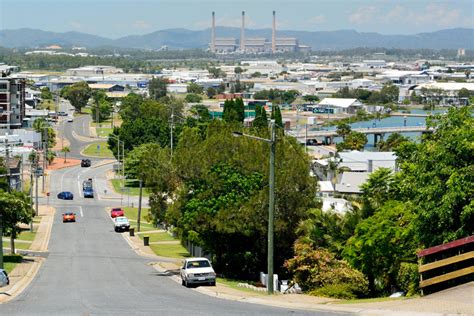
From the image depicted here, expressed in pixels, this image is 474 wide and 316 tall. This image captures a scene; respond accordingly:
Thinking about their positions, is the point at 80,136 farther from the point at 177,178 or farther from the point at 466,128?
the point at 466,128

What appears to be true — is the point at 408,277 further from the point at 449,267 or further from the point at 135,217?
the point at 135,217

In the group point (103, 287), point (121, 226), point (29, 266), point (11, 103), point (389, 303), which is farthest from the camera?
point (11, 103)

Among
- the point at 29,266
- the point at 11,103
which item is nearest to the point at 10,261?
the point at 29,266

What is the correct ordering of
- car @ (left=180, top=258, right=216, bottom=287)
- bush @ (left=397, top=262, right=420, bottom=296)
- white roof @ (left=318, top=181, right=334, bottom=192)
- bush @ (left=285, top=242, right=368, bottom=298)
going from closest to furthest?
bush @ (left=397, top=262, right=420, bottom=296) < bush @ (left=285, top=242, right=368, bottom=298) < car @ (left=180, top=258, right=216, bottom=287) < white roof @ (left=318, top=181, right=334, bottom=192)

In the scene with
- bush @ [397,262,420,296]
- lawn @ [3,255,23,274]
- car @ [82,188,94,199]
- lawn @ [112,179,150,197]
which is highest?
bush @ [397,262,420,296]

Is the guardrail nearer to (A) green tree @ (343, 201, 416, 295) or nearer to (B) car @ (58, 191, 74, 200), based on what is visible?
(A) green tree @ (343, 201, 416, 295)

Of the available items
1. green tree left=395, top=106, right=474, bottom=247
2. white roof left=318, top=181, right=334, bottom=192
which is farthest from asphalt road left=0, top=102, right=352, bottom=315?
white roof left=318, top=181, right=334, bottom=192

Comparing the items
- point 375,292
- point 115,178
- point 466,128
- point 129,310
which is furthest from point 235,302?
point 115,178
